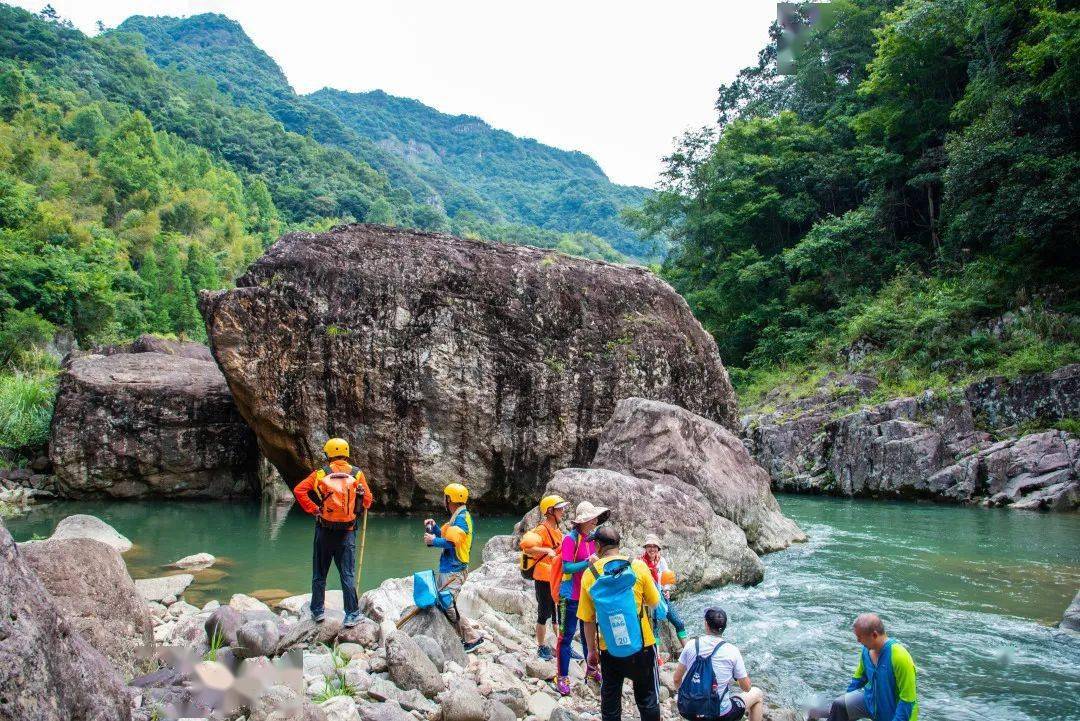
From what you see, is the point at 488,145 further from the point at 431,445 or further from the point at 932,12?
the point at 431,445

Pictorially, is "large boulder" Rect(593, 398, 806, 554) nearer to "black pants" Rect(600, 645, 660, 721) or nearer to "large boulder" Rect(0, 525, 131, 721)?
"black pants" Rect(600, 645, 660, 721)

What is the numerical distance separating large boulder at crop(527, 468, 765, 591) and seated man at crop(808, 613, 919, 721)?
469 cm

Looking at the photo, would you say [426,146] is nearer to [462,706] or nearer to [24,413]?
[24,413]

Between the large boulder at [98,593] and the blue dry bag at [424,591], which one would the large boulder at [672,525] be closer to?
the blue dry bag at [424,591]

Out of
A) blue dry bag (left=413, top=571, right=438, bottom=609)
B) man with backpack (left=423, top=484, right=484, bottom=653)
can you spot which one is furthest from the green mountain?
blue dry bag (left=413, top=571, right=438, bottom=609)

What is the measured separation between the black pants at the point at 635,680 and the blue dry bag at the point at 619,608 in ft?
0.34

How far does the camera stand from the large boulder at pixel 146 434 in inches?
658

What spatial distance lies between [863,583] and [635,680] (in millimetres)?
7887

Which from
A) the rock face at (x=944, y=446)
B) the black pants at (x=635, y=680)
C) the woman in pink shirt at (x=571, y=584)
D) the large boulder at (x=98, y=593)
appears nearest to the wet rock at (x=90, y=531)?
the large boulder at (x=98, y=593)

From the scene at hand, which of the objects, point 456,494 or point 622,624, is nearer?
point 622,624

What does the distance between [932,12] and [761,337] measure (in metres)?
15.6

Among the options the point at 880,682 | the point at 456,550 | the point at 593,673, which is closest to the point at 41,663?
the point at 456,550

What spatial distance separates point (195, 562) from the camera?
1069 cm

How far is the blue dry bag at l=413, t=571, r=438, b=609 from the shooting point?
19.5 feet
